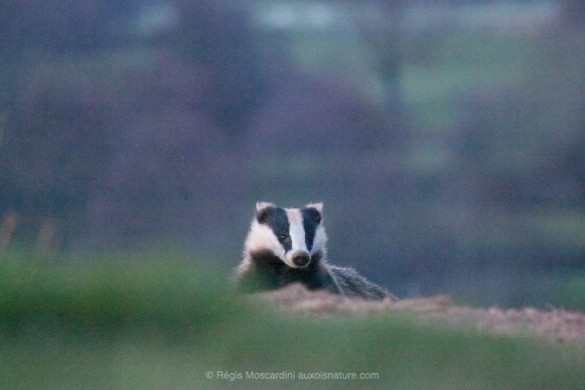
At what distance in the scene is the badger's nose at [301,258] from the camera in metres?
7.01

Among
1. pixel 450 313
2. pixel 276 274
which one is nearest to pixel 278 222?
pixel 276 274

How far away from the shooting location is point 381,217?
671 cm

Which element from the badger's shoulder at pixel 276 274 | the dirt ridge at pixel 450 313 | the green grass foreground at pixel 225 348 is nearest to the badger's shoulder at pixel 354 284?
the badger's shoulder at pixel 276 274

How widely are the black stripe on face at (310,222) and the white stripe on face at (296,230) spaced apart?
0.9 inches

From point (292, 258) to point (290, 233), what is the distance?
18cm

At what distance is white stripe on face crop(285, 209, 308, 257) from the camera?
707 cm

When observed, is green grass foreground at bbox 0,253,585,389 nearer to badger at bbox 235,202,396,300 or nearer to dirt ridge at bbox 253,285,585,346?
dirt ridge at bbox 253,285,585,346

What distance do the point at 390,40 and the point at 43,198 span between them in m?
2.10

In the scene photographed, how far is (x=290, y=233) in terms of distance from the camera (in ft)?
23.5

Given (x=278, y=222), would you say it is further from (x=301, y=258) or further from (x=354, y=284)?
(x=354, y=284)

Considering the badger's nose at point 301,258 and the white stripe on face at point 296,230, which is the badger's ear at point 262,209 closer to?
the white stripe on face at point 296,230

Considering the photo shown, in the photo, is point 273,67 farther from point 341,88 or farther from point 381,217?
point 381,217

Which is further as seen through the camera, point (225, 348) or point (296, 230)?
point (296, 230)

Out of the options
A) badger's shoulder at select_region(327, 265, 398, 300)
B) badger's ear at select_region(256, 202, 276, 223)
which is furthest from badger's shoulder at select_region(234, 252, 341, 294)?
badger's ear at select_region(256, 202, 276, 223)
